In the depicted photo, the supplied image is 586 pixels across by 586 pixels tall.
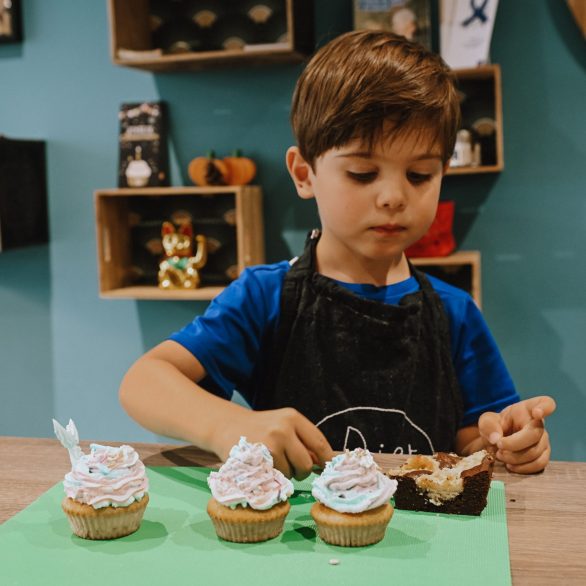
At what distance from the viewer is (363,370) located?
141 cm

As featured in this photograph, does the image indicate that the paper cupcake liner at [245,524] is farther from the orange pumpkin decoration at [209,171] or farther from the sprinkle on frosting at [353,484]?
the orange pumpkin decoration at [209,171]

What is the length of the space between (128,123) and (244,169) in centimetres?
51

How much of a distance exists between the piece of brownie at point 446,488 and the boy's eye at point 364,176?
0.45m

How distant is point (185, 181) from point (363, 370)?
1.80 meters

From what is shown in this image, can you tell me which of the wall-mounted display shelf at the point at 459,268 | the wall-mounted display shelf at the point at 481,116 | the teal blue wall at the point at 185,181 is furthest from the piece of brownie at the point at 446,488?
the teal blue wall at the point at 185,181

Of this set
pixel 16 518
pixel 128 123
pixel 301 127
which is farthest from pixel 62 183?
pixel 16 518

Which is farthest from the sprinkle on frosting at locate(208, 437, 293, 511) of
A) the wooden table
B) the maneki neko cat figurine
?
the maneki neko cat figurine

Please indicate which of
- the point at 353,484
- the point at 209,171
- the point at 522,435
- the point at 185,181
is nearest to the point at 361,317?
the point at 522,435

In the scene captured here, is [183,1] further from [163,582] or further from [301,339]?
[163,582]

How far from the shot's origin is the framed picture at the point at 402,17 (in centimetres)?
263

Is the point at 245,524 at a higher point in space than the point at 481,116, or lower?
lower

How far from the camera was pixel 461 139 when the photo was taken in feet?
8.58

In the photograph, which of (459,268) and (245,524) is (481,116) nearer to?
(459,268)

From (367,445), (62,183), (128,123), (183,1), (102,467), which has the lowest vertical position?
(367,445)
